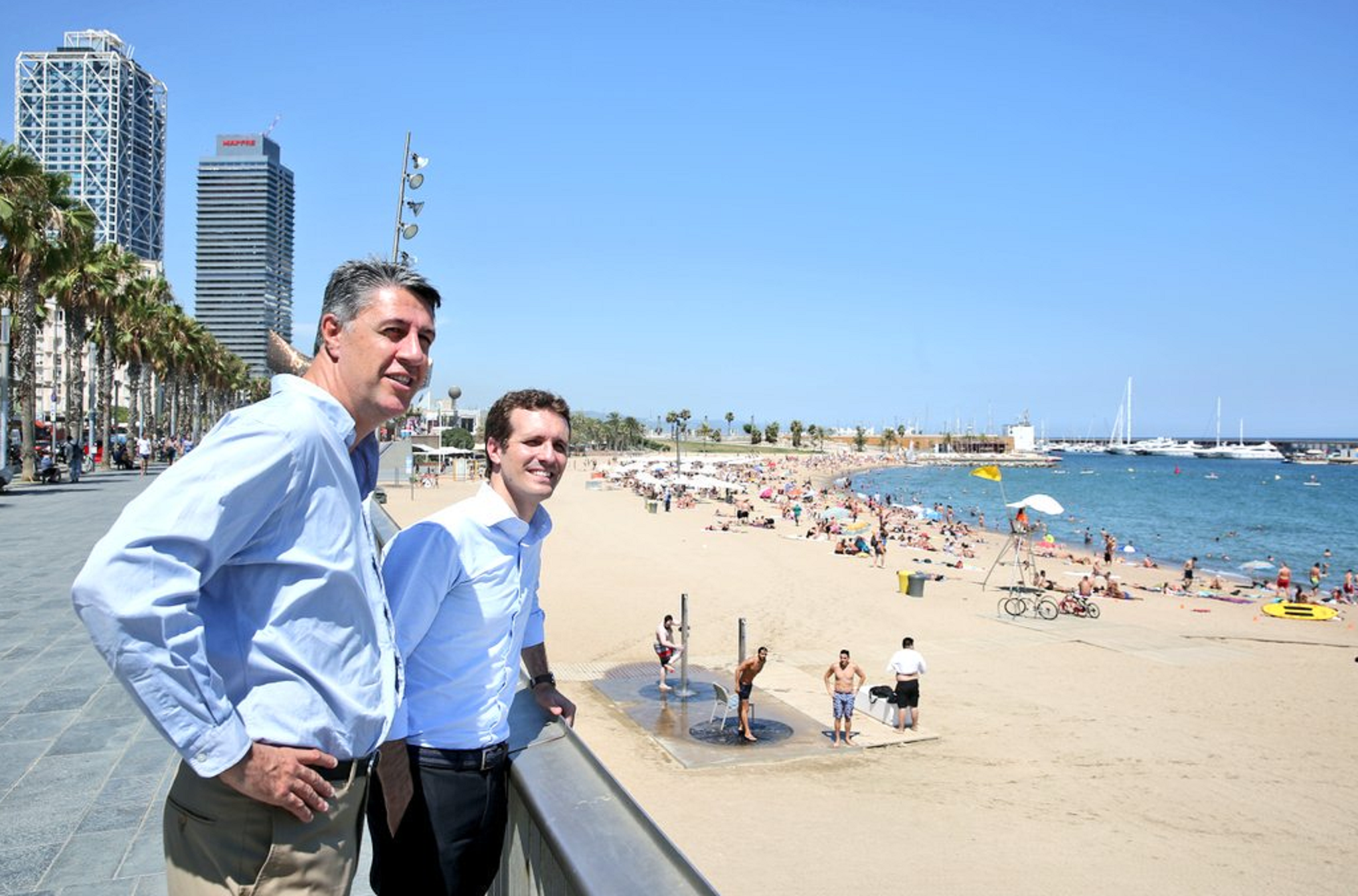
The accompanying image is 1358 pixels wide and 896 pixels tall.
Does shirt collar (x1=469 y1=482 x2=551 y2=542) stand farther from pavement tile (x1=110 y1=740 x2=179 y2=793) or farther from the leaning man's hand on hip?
pavement tile (x1=110 y1=740 x2=179 y2=793)

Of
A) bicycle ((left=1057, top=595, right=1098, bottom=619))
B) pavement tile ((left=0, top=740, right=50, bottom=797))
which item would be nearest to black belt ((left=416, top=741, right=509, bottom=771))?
pavement tile ((left=0, top=740, right=50, bottom=797))

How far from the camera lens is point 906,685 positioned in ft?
42.2

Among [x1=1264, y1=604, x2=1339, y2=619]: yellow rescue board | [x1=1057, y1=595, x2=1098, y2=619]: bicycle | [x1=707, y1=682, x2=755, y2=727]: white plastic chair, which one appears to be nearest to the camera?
[x1=707, y1=682, x2=755, y2=727]: white plastic chair

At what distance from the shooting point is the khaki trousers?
1.46 meters

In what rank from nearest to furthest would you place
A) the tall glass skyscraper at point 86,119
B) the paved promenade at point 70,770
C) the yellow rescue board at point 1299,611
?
the paved promenade at point 70,770 < the yellow rescue board at point 1299,611 < the tall glass skyscraper at point 86,119

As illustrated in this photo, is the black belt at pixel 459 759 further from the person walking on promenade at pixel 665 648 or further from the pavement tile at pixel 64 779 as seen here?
the person walking on promenade at pixel 665 648

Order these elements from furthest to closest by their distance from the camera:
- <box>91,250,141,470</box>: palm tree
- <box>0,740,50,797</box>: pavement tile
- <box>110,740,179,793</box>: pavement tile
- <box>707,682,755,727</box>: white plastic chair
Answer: <box>91,250,141,470</box>: palm tree
<box>707,682,755,727</box>: white plastic chair
<box>110,740,179,793</box>: pavement tile
<box>0,740,50,797</box>: pavement tile

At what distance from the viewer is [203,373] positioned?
6084 centimetres

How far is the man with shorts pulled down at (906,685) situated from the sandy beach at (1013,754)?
424 millimetres

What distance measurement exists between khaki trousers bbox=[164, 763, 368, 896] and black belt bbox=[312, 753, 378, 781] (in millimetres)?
16

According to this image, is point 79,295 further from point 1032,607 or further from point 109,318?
point 1032,607

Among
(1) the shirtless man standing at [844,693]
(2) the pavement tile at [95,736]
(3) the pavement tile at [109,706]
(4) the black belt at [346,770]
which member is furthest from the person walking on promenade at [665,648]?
(4) the black belt at [346,770]

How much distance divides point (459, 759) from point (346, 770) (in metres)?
0.53

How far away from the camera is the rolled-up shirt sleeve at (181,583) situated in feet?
4.09
